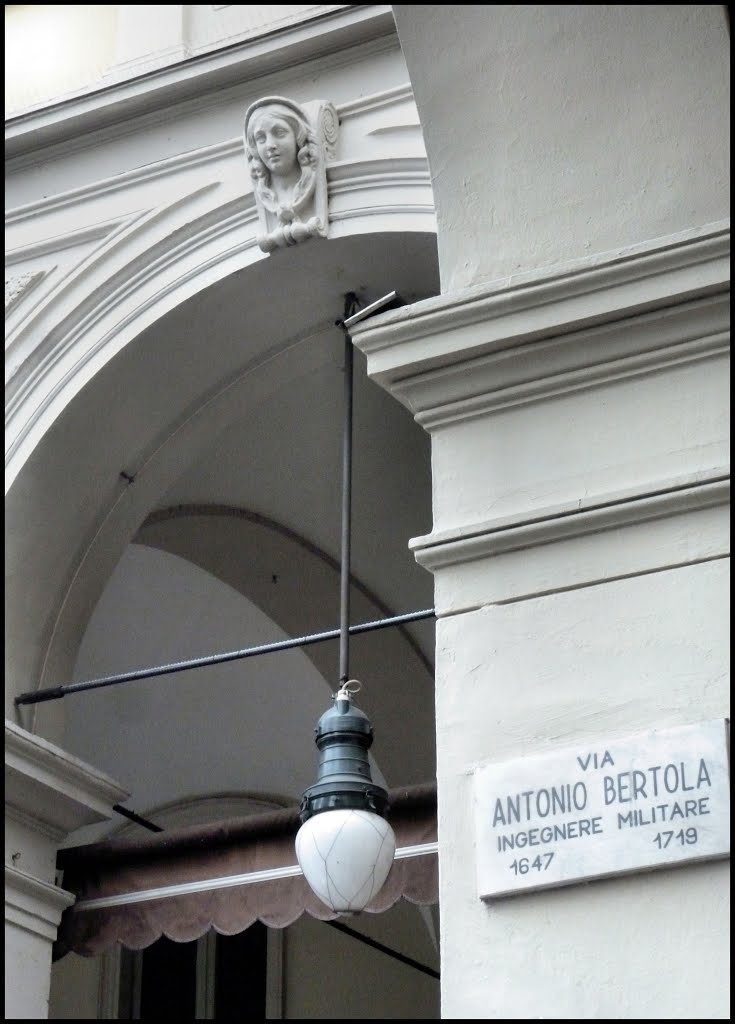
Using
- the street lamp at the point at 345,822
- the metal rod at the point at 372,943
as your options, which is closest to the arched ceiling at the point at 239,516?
the metal rod at the point at 372,943

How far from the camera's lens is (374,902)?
214 inches

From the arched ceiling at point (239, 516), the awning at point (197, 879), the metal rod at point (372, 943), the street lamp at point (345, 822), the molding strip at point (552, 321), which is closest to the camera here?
the molding strip at point (552, 321)

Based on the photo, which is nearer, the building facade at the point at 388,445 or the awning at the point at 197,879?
the building facade at the point at 388,445

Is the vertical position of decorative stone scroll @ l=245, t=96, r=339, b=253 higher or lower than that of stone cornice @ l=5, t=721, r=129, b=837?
higher

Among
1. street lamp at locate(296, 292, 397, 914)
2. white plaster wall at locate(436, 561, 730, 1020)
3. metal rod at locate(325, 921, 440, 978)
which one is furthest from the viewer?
metal rod at locate(325, 921, 440, 978)

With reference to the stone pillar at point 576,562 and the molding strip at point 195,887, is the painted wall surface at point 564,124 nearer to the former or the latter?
the stone pillar at point 576,562

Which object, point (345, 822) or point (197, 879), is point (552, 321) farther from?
point (197, 879)

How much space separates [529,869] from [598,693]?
0.32 metres

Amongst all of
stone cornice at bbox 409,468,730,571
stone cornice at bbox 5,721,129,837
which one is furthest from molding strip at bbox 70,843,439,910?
stone cornice at bbox 409,468,730,571

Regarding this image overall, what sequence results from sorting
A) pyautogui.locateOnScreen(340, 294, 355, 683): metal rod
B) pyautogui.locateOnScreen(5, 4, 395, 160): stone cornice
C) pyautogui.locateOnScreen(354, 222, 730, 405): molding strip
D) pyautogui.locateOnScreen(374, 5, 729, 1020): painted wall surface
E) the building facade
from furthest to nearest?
pyautogui.locateOnScreen(5, 4, 395, 160): stone cornice → pyautogui.locateOnScreen(340, 294, 355, 683): metal rod → pyautogui.locateOnScreen(354, 222, 730, 405): molding strip → the building facade → pyautogui.locateOnScreen(374, 5, 729, 1020): painted wall surface

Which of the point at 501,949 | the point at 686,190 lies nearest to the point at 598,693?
the point at 501,949

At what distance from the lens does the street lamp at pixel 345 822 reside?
14.8 feet

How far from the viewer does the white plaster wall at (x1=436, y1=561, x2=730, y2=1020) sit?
244 cm

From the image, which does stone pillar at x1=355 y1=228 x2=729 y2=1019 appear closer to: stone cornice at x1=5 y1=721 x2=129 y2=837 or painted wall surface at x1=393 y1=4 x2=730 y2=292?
painted wall surface at x1=393 y1=4 x2=730 y2=292
